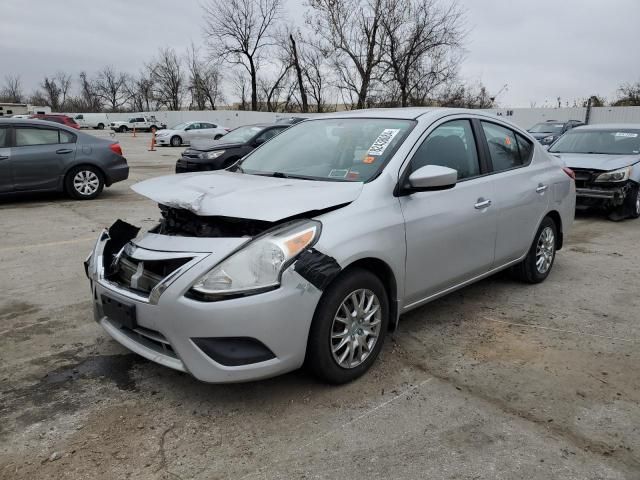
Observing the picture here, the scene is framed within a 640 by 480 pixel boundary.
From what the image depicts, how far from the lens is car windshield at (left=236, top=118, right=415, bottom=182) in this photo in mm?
3500

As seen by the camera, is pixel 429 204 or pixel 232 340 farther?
pixel 429 204

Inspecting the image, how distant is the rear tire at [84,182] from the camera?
954cm

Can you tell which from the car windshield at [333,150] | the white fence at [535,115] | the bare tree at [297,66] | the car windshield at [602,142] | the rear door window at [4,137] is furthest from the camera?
the bare tree at [297,66]

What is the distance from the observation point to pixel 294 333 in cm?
271

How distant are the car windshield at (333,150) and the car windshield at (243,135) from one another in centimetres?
861

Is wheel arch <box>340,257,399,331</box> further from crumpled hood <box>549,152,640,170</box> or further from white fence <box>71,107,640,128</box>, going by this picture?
white fence <box>71,107,640,128</box>

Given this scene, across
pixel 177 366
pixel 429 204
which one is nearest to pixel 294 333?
pixel 177 366

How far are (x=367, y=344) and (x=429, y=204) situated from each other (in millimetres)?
1054

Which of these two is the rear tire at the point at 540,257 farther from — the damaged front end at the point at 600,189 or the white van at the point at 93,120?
the white van at the point at 93,120

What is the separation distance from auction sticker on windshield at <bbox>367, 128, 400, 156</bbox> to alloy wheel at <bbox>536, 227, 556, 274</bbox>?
6.97 ft

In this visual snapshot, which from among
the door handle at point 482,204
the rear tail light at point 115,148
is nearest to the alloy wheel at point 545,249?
the door handle at point 482,204

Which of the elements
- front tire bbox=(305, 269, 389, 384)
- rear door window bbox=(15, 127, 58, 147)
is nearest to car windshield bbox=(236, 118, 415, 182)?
front tire bbox=(305, 269, 389, 384)

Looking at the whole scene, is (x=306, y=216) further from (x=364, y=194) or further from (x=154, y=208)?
(x=154, y=208)

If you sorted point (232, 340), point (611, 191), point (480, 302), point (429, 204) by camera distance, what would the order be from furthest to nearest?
point (611, 191) → point (480, 302) → point (429, 204) → point (232, 340)
